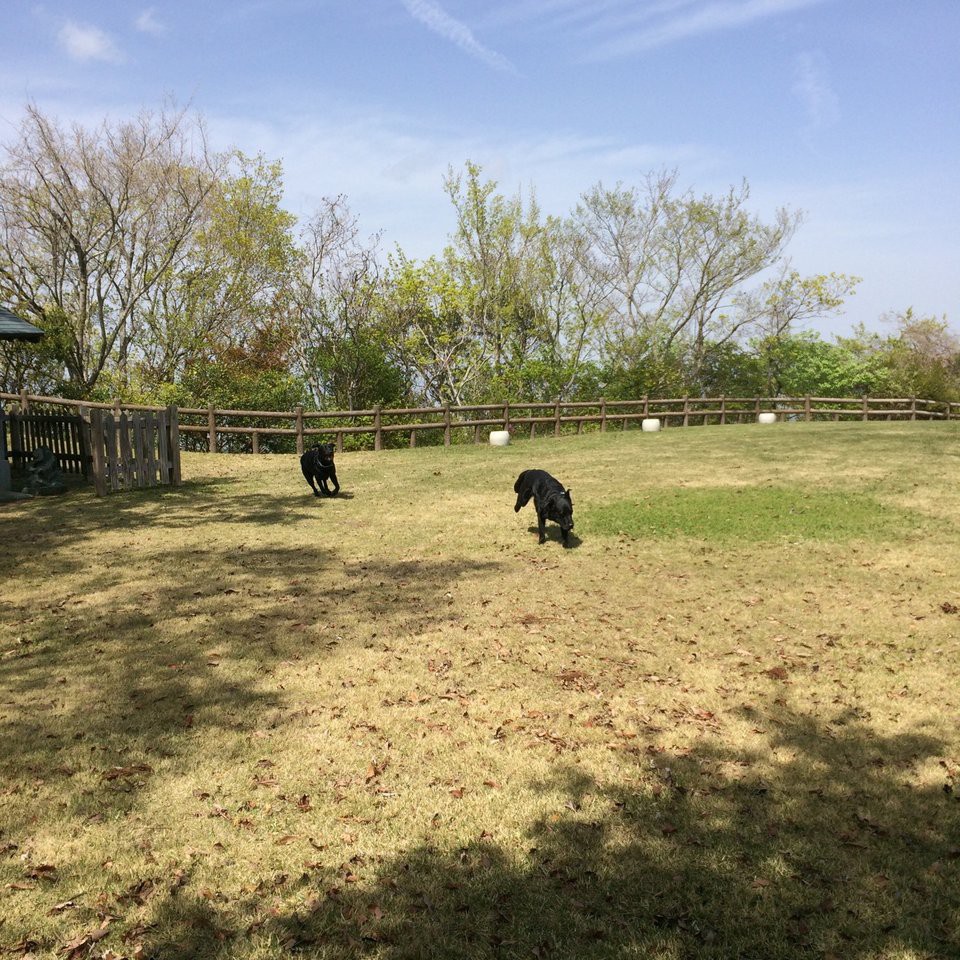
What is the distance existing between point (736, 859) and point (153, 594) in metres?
7.09

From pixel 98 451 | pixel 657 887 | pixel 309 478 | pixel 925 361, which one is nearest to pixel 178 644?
pixel 657 887

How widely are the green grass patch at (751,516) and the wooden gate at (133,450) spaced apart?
358 inches

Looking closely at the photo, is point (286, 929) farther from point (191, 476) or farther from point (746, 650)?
point (191, 476)

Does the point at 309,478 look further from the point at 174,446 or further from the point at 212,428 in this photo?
the point at 212,428

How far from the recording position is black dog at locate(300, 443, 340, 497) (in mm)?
14930

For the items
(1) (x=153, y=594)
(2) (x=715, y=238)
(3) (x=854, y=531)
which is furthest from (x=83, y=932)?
(2) (x=715, y=238)

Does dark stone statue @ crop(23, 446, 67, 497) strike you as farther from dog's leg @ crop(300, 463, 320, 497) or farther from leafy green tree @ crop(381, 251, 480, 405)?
leafy green tree @ crop(381, 251, 480, 405)

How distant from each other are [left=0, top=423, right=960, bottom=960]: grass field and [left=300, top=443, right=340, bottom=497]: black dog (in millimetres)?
3693

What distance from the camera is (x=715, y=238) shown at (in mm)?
41312

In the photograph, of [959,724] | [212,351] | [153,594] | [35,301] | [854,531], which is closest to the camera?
[959,724]

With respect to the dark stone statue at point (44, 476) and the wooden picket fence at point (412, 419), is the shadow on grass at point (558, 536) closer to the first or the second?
the wooden picket fence at point (412, 419)

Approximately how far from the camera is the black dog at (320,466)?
14930 millimetres

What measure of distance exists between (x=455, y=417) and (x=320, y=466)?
16.7 metres

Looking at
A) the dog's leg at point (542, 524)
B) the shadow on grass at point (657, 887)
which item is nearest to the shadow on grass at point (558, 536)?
the dog's leg at point (542, 524)
